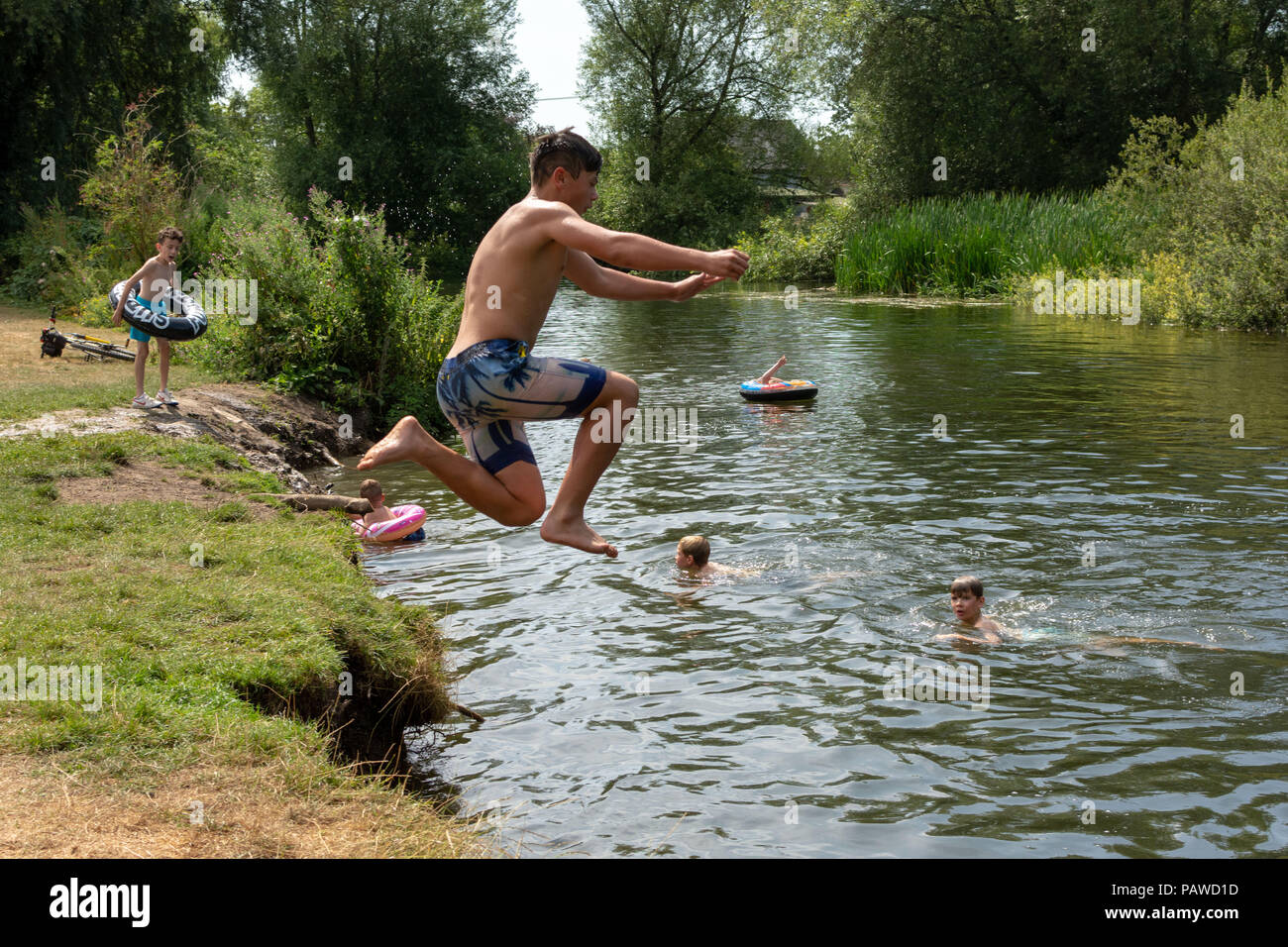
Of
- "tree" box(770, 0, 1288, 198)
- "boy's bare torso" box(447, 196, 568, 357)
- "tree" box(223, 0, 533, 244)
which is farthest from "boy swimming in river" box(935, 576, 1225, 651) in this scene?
"tree" box(223, 0, 533, 244)

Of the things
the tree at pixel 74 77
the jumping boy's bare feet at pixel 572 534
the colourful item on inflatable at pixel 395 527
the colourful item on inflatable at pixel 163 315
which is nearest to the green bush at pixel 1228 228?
the colourful item on inflatable at pixel 395 527

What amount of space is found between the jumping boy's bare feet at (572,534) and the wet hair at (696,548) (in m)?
5.10

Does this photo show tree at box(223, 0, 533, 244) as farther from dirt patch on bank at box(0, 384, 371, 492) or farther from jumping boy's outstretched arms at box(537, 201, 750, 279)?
jumping boy's outstretched arms at box(537, 201, 750, 279)

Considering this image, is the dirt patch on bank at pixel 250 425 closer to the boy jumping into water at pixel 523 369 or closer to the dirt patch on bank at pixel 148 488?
the dirt patch on bank at pixel 148 488

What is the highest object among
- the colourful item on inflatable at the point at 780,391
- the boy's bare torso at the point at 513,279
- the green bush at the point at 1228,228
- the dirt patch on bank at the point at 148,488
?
the green bush at the point at 1228,228

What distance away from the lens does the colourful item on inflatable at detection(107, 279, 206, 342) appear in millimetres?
15195

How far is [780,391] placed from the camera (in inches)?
822

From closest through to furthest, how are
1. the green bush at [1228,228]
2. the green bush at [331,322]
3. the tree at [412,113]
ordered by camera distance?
the green bush at [331,322]
the green bush at [1228,228]
the tree at [412,113]

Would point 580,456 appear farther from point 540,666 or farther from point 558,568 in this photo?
point 558,568

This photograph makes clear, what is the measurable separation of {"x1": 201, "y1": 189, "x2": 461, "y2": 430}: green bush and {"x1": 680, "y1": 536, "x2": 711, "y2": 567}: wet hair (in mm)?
9110

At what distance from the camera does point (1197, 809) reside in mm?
7043

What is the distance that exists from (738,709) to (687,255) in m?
4.61

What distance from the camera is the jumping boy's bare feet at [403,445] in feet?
19.7

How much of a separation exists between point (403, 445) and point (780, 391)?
1526cm
